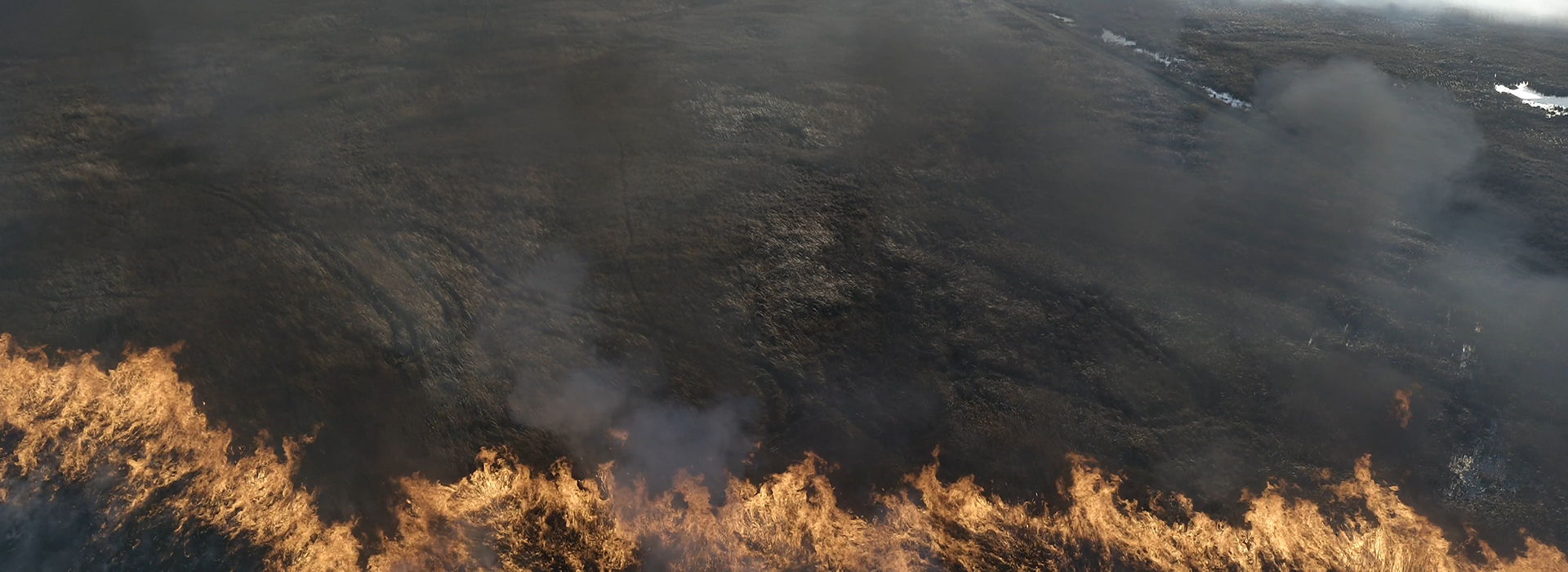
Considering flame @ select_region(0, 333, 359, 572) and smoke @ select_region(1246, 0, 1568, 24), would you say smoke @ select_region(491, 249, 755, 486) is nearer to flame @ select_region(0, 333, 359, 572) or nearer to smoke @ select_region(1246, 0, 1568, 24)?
flame @ select_region(0, 333, 359, 572)

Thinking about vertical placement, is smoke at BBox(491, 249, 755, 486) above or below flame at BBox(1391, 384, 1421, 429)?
below

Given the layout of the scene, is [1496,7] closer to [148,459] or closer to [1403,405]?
[1403,405]

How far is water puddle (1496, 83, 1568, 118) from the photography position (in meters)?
9.82

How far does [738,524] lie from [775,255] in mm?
3040

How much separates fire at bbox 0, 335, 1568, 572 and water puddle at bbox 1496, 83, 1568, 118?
278 inches

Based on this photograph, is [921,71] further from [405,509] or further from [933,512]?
[405,509]

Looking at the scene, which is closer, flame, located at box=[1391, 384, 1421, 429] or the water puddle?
flame, located at box=[1391, 384, 1421, 429]

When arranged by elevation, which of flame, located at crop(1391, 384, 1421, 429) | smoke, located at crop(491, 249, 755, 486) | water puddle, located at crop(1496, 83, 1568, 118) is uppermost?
water puddle, located at crop(1496, 83, 1568, 118)

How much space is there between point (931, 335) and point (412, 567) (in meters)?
5.86

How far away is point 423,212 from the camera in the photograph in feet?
27.2

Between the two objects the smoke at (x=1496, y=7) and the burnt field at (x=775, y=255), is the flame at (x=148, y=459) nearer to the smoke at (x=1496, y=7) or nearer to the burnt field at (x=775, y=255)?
the burnt field at (x=775, y=255)

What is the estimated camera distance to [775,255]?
26.4ft

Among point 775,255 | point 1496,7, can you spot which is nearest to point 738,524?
point 775,255

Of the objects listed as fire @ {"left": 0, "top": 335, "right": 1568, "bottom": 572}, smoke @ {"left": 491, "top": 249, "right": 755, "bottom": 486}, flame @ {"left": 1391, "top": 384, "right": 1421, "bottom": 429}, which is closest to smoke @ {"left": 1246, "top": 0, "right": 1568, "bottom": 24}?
flame @ {"left": 1391, "top": 384, "right": 1421, "bottom": 429}
